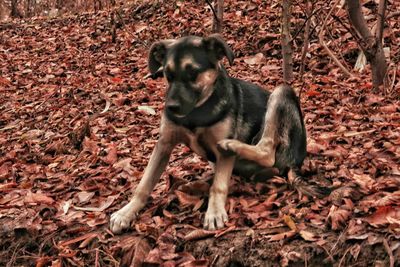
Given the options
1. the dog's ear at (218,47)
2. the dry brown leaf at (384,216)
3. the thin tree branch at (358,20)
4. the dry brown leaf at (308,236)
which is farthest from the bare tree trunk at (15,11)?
the dry brown leaf at (384,216)

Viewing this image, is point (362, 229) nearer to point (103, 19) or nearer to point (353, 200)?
point (353, 200)

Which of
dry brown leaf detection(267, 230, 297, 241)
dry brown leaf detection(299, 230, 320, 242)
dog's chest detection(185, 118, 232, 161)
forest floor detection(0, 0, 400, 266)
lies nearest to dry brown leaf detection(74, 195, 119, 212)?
forest floor detection(0, 0, 400, 266)

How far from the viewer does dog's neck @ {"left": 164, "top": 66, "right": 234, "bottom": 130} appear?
425cm

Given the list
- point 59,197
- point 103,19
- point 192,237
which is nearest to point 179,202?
point 192,237

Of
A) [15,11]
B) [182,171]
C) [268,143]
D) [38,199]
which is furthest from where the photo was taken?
[15,11]

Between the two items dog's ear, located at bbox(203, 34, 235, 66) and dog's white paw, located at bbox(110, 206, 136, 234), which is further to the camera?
dog's white paw, located at bbox(110, 206, 136, 234)

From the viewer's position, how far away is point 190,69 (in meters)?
4.06

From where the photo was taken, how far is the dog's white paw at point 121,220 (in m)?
4.36

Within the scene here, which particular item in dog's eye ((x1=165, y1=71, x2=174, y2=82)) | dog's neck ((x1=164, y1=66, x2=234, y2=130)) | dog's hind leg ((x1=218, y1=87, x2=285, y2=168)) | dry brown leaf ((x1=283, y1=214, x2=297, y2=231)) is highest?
dog's eye ((x1=165, y1=71, x2=174, y2=82))

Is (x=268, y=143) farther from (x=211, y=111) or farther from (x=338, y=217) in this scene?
(x=338, y=217)

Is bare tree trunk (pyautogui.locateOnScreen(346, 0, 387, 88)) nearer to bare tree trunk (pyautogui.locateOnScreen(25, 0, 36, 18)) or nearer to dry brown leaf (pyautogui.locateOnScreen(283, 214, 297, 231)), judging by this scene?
dry brown leaf (pyautogui.locateOnScreen(283, 214, 297, 231))

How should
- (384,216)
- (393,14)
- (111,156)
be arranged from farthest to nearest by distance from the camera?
(393,14)
(111,156)
(384,216)

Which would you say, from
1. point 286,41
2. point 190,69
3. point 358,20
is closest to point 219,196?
point 190,69

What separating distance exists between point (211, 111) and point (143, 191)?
2.99 feet
